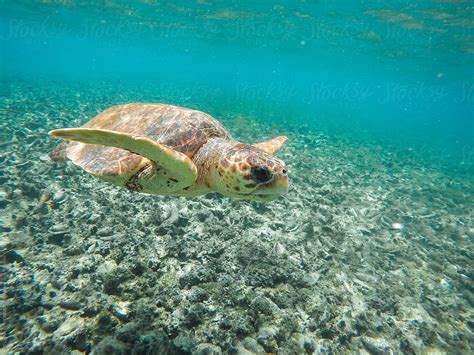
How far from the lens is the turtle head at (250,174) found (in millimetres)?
2377

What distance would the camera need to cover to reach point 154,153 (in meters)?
2.33

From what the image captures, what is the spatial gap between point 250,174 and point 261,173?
10 cm

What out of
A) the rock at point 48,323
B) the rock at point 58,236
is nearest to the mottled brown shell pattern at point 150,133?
the rock at point 58,236

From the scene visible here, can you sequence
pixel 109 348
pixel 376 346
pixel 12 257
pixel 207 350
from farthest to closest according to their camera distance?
pixel 12 257
pixel 376 346
pixel 207 350
pixel 109 348

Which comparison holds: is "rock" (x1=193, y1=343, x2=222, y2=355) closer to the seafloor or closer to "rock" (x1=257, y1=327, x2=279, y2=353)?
the seafloor

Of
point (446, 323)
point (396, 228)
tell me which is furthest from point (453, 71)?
point (446, 323)

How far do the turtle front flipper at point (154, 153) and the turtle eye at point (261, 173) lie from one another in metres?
0.60

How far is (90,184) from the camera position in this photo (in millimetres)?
5637

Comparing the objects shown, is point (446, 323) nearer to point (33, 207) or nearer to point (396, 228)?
point (396, 228)

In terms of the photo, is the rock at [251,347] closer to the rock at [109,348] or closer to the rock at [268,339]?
the rock at [268,339]

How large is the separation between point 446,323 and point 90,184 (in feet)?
22.1

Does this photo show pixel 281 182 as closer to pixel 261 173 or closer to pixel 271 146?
pixel 261 173

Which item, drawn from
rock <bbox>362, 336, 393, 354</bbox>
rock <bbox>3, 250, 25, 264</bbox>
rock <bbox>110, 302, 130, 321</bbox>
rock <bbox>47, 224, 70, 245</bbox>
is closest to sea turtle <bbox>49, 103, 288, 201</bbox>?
rock <bbox>47, 224, 70, 245</bbox>

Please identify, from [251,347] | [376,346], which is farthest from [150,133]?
[376,346]
